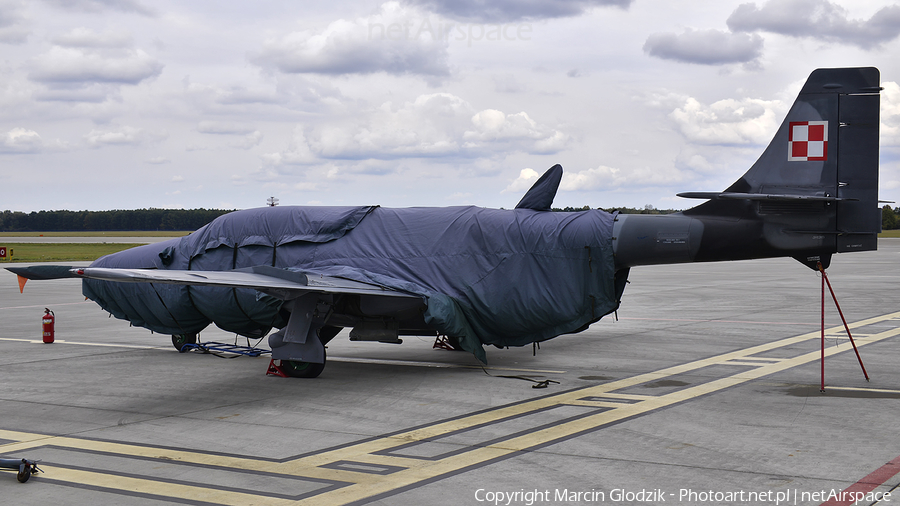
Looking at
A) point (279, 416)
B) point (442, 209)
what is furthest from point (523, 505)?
point (442, 209)

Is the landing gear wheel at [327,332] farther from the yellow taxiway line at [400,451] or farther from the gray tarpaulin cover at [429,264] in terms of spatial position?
the yellow taxiway line at [400,451]

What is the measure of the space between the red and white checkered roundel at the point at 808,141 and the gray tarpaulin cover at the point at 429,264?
3.27 metres

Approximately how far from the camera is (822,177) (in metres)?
12.7

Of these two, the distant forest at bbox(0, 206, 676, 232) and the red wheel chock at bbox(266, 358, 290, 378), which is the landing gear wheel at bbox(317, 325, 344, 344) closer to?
the red wheel chock at bbox(266, 358, 290, 378)

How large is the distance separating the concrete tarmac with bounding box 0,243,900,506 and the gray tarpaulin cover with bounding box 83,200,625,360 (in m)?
1.02

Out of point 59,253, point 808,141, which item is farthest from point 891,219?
point 808,141

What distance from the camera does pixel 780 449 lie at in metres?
8.75

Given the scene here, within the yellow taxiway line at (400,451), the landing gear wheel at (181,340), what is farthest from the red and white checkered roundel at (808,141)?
the landing gear wheel at (181,340)

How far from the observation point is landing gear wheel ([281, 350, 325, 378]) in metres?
13.8

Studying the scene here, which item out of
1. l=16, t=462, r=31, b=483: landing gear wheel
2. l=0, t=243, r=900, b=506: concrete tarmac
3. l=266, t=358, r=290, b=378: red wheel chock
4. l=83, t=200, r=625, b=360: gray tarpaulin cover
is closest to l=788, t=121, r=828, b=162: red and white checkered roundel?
l=83, t=200, r=625, b=360: gray tarpaulin cover

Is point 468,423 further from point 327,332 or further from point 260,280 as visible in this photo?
point 327,332

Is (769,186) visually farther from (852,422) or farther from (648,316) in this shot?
(648,316)

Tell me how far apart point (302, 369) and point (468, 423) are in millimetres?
4640

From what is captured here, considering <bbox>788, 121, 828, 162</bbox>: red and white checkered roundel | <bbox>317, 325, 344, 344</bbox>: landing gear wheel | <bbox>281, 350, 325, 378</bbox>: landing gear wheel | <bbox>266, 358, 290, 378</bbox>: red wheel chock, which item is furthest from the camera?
<bbox>317, 325, 344, 344</bbox>: landing gear wheel
